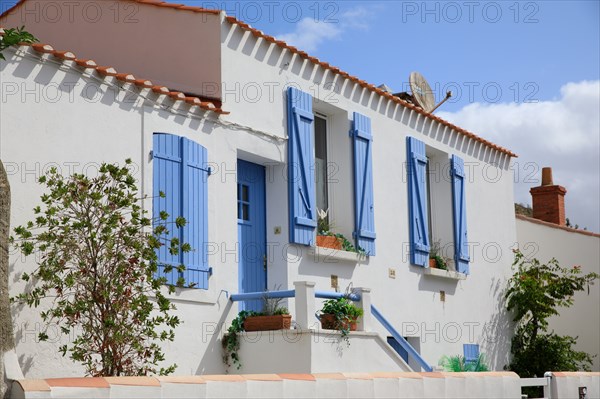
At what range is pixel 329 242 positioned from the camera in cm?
1313

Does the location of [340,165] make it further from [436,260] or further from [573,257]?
[573,257]

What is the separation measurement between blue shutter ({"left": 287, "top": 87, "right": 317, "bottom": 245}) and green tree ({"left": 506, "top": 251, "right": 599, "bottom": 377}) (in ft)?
21.2

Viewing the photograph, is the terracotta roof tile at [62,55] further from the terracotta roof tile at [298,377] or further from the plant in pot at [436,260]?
the plant in pot at [436,260]

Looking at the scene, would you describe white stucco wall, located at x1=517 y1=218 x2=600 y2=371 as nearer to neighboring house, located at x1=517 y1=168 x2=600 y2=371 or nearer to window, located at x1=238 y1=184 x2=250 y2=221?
neighboring house, located at x1=517 y1=168 x2=600 y2=371

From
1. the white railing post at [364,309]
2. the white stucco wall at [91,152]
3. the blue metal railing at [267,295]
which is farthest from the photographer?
the white railing post at [364,309]

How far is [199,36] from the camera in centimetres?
1193

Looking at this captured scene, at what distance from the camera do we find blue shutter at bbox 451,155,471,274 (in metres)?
16.3

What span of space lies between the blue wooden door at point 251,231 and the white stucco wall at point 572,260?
8807mm

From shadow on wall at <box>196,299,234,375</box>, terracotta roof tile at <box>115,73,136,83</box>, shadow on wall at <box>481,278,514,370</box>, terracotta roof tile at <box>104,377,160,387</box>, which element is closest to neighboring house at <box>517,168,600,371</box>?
shadow on wall at <box>481,278,514,370</box>

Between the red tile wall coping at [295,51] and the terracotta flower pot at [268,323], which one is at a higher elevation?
the red tile wall coping at [295,51]

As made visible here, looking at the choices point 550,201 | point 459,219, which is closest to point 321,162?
point 459,219

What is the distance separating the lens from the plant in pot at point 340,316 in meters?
11.1

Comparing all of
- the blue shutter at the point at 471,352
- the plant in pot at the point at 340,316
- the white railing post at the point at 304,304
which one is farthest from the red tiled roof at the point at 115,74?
the blue shutter at the point at 471,352

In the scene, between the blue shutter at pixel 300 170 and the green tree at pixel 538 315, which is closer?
the blue shutter at pixel 300 170
